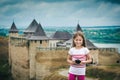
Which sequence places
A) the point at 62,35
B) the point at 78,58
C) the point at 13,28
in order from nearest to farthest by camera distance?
the point at 78,58 < the point at 13,28 < the point at 62,35

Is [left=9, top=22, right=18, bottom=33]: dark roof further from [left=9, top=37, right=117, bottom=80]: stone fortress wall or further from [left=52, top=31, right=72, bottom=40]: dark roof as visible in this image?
[left=52, top=31, right=72, bottom=40]: dark roof

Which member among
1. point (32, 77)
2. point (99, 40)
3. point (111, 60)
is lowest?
point (32, 77)

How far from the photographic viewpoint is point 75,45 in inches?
91.9

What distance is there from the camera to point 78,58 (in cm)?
226

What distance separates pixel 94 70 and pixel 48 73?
1.37m

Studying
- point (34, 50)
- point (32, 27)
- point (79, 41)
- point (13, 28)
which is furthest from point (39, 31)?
point (79, 41)

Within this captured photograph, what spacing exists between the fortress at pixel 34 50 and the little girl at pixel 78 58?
198 inches

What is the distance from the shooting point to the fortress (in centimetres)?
740

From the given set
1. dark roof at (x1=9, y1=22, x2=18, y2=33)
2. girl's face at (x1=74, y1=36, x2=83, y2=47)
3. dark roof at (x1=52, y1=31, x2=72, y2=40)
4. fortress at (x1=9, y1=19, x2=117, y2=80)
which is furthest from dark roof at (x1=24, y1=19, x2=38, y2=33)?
girl's face at (x1=74, y1=36, x2=83, y2=47)

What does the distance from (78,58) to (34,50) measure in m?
5.63

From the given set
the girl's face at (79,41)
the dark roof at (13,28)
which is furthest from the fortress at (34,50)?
the girl's face at (79,41)

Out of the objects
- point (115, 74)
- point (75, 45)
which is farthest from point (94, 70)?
point (75, 45)

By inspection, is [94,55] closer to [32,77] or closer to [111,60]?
[111,60]

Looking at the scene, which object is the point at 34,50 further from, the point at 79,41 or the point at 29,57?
the point at 79,41
